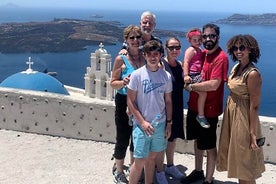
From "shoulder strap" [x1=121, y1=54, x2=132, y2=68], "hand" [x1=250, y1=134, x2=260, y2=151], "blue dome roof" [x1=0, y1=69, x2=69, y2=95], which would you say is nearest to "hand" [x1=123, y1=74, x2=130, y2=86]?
"shoulder strap" [x1=121, y1=54, x2=132, y2=68]

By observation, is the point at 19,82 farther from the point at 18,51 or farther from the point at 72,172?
the point at 18,51

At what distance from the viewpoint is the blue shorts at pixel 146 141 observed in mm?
4070

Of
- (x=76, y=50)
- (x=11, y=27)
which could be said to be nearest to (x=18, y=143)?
(x=76, y=50)

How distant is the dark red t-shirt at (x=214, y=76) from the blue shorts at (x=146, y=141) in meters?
0.56

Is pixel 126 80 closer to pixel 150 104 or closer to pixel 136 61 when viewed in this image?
pixel 136 61

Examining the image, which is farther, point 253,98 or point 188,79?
point 188,79

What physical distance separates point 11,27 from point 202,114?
14230 centimetres

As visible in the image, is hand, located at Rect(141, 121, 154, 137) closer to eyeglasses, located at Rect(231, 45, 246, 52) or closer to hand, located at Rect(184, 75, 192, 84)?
hand, located at Rect(184, 75, 192, 84)

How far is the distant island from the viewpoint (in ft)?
361

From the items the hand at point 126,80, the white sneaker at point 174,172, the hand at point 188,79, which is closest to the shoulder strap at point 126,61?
the hand at point 126,80

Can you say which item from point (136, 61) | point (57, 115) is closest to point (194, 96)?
point (136, 61)

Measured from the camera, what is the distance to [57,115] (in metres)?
6.57

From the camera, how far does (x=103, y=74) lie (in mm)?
23531

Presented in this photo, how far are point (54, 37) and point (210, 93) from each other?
123 m
